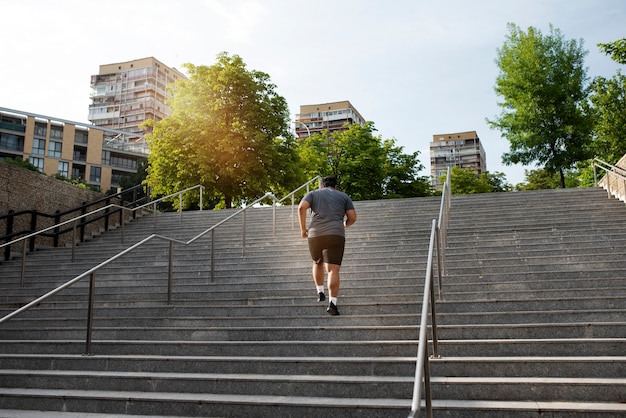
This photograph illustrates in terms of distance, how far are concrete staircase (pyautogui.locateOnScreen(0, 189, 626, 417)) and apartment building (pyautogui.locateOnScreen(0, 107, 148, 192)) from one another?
54133 mm

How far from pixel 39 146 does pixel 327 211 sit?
6270cm

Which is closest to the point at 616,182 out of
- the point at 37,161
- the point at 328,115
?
the point at 37,161

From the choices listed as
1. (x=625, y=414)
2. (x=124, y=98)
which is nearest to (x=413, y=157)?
(x=625, y=414)

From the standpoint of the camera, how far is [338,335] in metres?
5.27

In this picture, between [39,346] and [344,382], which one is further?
[39,346]

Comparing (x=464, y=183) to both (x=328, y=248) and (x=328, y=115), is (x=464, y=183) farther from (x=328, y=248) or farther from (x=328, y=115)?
(x=328, y=115)

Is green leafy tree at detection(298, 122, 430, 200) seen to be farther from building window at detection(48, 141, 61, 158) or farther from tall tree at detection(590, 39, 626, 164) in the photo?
building window at detection(48, 141, 61, 158)

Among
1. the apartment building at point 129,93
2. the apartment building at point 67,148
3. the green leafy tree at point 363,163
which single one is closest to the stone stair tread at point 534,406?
the green leafy tree at point 363,163

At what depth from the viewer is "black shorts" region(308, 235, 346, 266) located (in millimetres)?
5883

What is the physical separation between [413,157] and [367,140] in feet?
12.3

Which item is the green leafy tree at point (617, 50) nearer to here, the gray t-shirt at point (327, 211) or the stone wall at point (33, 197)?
the gray t-shirt at point (327, 211)

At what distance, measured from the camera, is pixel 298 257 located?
916cm

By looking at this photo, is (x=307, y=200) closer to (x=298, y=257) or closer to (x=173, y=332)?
(x=173, y=332)

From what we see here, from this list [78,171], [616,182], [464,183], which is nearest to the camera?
[616,182]
